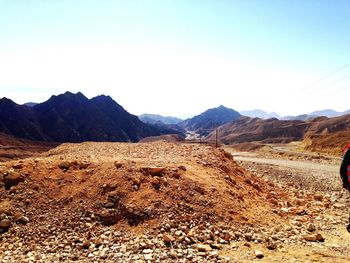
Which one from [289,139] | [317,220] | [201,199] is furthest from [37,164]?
[289,139]

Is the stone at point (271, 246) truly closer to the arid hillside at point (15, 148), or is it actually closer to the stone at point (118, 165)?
the stone at point (118, 165)

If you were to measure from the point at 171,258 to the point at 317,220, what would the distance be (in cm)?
692

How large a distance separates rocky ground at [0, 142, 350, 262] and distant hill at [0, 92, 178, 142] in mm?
89138

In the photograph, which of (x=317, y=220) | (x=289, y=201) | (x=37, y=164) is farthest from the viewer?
(x=289, y=201)

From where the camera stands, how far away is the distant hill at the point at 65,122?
9825 centimetres

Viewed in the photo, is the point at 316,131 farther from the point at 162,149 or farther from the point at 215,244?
the point at 215,244

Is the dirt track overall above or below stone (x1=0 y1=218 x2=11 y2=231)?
below

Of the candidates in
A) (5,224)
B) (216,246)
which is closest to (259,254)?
(216,246)

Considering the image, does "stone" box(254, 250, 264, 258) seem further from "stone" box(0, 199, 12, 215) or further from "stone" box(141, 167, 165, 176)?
"stone" box(0, 199, 12, 215)

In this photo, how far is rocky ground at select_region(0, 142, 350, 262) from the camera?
9391mm

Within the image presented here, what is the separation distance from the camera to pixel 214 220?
11.1 meters

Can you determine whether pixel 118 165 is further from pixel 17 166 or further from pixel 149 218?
pixel 17 166

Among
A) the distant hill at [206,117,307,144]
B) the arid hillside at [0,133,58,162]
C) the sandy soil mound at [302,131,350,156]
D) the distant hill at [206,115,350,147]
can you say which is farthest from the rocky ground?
the distant hill at [206,117,307,144]

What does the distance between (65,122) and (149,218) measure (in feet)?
344
